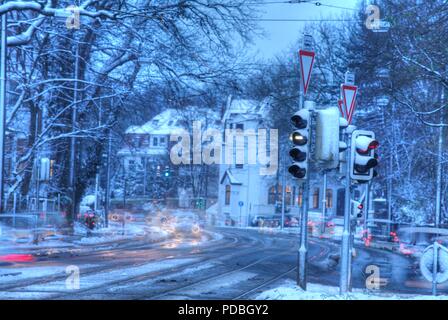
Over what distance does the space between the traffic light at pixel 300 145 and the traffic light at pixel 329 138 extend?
16 centimetres

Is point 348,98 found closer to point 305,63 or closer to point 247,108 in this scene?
point 305,63

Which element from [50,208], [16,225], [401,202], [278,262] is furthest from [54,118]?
[401,202]

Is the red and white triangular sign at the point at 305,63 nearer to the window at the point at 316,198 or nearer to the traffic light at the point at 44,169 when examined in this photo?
the traffic light at the point at 44,169

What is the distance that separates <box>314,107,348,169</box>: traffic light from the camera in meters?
8.39

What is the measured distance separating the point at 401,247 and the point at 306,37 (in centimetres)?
1688

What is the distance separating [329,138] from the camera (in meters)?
8.41

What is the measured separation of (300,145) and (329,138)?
0.43 m

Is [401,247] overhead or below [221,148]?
below

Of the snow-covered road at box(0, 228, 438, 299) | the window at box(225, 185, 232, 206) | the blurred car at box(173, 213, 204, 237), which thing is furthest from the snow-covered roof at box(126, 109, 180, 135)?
the window at box(225, 185, 232, 206)

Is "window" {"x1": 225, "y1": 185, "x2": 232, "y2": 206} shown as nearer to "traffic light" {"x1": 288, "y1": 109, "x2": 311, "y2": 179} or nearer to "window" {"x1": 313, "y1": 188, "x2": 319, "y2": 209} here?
"window" {"x1": 313, "y1": 188, "x2": 319, "y2": 209}

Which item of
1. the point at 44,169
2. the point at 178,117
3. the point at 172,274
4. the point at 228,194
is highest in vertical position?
the point at 178,117

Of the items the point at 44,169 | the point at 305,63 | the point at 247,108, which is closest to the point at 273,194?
the point at 247,108
